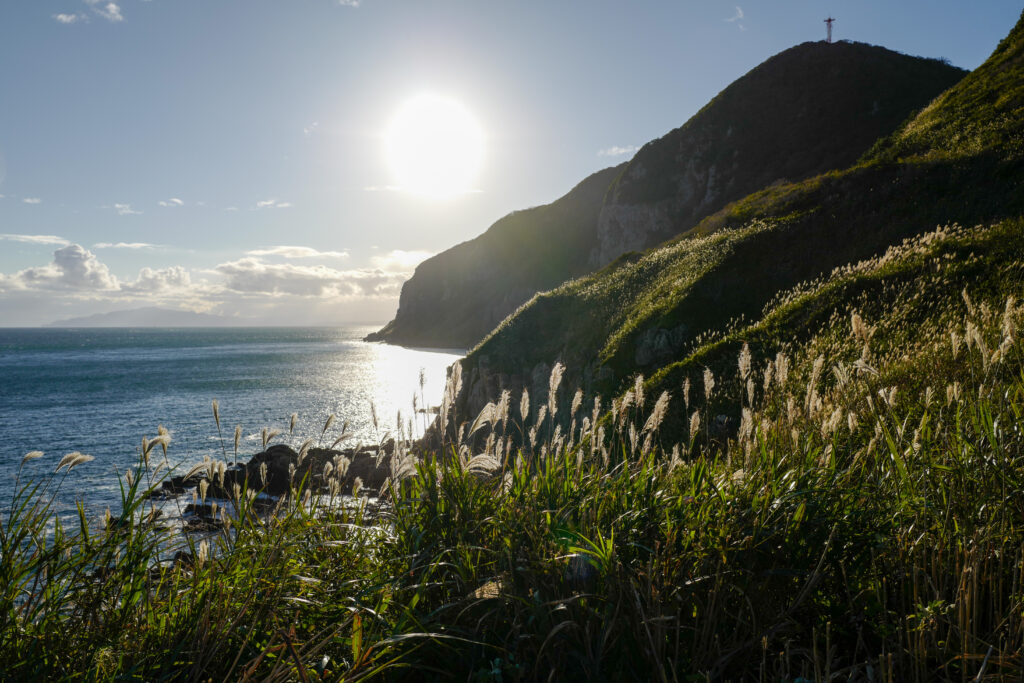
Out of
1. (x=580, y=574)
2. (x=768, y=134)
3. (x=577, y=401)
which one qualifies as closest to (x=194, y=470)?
(x=580, y=574)

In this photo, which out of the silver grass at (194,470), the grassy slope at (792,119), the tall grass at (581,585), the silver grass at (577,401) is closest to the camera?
the tall grass at (581,585)

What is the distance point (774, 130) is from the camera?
2360 inches

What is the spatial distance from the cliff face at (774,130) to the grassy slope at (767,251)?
2196 cm

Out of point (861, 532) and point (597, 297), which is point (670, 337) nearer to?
point (597, 297)

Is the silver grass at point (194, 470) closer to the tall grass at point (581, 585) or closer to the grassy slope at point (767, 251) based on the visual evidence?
the tall grass at point (581, 585)

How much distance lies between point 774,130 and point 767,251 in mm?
45208

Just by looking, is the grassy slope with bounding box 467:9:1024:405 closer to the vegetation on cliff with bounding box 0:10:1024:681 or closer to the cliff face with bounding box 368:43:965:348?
the vegetation on cliff with bounding box 0:10:1024:681

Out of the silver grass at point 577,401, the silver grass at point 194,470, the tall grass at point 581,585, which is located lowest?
the tall grass at point 581,585

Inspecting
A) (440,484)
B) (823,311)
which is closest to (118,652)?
(440,484)

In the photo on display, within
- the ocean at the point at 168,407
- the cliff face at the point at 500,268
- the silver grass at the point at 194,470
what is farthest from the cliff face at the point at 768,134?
the silver grass at the point at 194,470

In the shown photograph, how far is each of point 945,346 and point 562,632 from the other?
7.28m

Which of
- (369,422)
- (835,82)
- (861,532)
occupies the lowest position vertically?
(369,422)

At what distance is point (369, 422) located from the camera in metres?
47.5

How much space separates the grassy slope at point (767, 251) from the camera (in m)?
20.1
